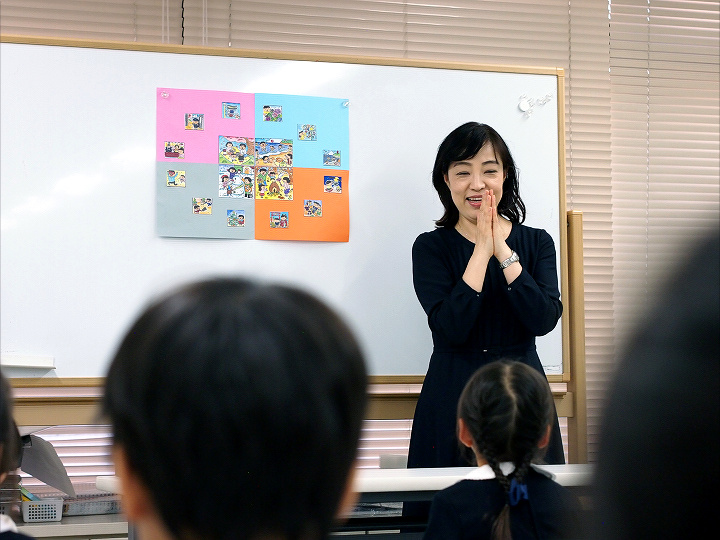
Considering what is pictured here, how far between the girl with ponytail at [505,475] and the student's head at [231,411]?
3.18ft

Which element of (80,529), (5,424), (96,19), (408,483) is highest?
(96,19)

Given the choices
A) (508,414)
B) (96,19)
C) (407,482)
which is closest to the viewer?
(508,414)

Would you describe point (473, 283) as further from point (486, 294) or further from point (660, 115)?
point (660, 115)

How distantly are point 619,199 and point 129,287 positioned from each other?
2.40 m

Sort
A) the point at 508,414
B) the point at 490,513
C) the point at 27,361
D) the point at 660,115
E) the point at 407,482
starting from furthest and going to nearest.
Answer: the point at 660,115 → the point at 27,361 → the point at 407,482 → the point at 508,414 → the point at 490,513

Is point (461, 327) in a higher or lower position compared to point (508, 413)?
higher

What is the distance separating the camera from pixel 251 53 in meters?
2.84

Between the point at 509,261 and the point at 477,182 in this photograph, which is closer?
the point at 509,261

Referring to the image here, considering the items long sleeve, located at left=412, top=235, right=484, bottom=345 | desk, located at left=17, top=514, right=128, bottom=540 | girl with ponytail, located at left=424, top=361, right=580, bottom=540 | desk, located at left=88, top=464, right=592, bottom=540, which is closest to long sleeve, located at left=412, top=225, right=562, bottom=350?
long sleeve, located at left=412, top=235, right=484, bottom=345

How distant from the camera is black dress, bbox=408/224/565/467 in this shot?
7.84ft

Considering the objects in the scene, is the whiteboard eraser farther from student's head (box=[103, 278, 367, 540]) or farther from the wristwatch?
student's head (box=[103, 278, 367, 540])

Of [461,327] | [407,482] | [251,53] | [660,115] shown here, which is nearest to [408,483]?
[407,482]

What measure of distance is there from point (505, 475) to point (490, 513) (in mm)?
87

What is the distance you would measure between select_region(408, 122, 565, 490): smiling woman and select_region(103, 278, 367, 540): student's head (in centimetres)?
185
